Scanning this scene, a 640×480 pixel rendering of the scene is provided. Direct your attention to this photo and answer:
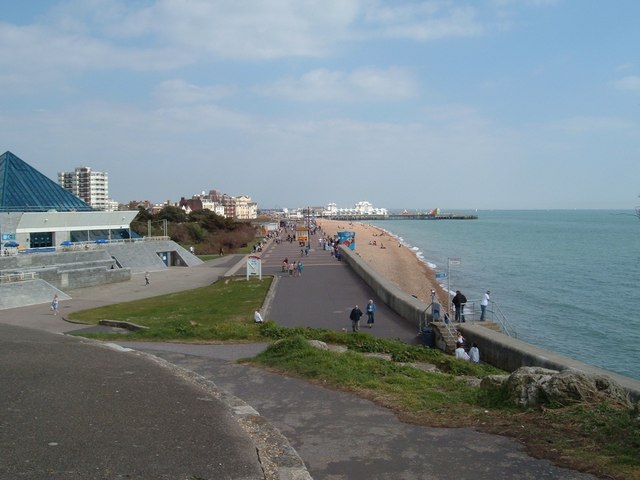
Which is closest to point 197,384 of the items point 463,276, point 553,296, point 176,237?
point 553,296

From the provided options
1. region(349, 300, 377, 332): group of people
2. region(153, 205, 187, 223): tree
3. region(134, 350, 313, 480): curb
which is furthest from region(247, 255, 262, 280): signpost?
region(153, 205, 187, 223): tree

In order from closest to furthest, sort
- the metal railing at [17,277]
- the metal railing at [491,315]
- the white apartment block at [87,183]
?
the metal railing at [491,315], the metal railing at [17,277], the white apartment block at [87,183]

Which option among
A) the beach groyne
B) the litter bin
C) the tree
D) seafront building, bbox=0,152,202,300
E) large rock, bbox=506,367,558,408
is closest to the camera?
large rock, bbox=506,367,558,408

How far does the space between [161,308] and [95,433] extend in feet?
60.8

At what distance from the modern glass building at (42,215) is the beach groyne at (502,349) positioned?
28.3 metres

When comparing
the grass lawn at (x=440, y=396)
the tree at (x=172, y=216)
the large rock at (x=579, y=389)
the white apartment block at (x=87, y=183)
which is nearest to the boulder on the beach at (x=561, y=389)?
the large rock at (x=579, y=389)

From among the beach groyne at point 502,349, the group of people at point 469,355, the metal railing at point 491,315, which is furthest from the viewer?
the metal railing at point 491,315

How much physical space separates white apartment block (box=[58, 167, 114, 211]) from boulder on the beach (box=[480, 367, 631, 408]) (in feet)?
561

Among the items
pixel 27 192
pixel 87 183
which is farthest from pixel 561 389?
pixel 87 183

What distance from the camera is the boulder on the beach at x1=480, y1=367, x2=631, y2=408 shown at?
6773 mm

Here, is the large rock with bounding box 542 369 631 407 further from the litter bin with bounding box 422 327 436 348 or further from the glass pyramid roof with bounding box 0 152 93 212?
the glass pyramid roof with bounding box 0 152 93 212

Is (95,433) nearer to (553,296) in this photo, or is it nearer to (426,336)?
(426,336)

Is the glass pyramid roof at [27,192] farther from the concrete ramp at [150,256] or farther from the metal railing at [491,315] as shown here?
the metal railing at [491,315]

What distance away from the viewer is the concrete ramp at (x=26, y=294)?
1022 inches
